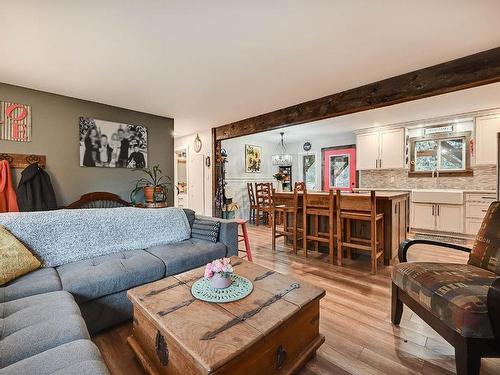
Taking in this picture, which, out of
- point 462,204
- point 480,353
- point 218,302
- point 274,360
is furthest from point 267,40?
point 462,204

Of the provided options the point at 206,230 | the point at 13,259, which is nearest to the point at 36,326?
the point at 13,259

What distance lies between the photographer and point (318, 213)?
3.27 m

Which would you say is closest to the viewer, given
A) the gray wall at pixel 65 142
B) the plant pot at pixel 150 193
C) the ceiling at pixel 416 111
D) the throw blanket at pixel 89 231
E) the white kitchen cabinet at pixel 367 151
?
the throw blanket at pixel 89 231

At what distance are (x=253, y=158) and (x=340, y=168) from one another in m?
2.41

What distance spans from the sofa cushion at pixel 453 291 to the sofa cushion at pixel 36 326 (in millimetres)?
1780

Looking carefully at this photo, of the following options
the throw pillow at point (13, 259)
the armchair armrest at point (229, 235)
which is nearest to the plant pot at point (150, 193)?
the armchair armrest at point (229, 235)

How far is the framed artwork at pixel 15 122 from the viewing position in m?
2.93

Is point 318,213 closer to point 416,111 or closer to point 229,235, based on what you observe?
point 229,235

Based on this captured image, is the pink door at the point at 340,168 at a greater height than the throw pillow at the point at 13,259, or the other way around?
the pink door at the point at 340,168

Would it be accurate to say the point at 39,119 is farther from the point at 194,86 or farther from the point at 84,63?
the point at 194,86

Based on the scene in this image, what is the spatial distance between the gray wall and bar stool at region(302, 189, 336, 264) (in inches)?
115

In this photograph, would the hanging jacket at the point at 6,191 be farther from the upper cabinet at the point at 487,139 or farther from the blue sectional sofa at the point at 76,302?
the upper cabinet at the point at 487,139

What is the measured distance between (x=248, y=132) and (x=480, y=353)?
4.01 meters

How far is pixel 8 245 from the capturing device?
1.68m
